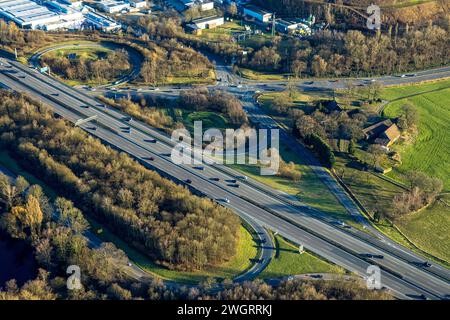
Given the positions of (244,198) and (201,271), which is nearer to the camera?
(201,271)

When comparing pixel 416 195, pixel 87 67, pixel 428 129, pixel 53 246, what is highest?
pixel 428 129

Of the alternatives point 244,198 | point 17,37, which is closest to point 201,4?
point 17,37

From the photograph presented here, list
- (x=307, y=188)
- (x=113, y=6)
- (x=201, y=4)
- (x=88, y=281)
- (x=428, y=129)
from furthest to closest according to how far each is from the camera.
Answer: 1. (x=113, y=6)
2. (x=201, y=4)
3. (x=428, y=129)
4. (x=307, y=188)
5. (x=88, y=281)

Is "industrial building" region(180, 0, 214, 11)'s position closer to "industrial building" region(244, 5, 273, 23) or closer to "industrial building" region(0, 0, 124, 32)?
"industrial building" region(244, 5, 273, 23)

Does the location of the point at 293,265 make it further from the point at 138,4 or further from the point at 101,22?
the point at 138,4

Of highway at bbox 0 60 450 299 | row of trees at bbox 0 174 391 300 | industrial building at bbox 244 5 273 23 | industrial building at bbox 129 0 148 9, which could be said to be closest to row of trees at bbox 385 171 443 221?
highway at bbox 0 60 450 299

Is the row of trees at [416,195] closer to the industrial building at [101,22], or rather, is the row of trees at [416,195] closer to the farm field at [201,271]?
the farm field at [201,271]

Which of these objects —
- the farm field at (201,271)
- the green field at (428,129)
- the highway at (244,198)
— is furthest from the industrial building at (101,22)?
the farm field at (201,271)
